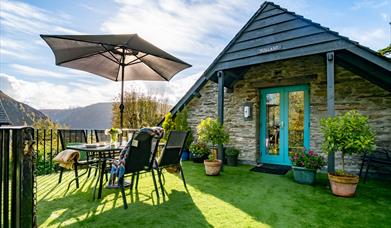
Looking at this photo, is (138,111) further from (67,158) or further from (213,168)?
(67,158)

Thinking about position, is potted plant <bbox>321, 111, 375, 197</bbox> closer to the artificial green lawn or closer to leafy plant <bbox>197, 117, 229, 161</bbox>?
the artificial green lawn

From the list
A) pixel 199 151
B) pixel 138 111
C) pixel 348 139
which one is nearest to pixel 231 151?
pixel 199 151

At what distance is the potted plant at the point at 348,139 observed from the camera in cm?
327

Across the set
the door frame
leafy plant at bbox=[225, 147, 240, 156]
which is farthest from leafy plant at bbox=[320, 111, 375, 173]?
leafy plant at bbox=[225, 147, 240, 156]

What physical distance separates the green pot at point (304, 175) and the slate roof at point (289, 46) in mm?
2102

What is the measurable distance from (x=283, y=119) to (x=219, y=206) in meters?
3.51

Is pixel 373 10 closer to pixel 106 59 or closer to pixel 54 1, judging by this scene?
pixel 106 59

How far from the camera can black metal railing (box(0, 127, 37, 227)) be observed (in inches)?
58.0

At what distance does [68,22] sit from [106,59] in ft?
5.19

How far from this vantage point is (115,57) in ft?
14.5

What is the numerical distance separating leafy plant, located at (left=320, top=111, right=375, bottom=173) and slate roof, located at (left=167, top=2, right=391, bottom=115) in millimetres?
→ 1112

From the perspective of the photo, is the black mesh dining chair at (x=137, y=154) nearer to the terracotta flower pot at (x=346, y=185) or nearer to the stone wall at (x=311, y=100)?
the terracotta flower pot at (x=346, y=185)

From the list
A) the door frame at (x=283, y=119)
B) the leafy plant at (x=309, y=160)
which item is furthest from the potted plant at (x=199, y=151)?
the leafy plant at (x=309, y=160)

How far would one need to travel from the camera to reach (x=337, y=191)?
3436mm
